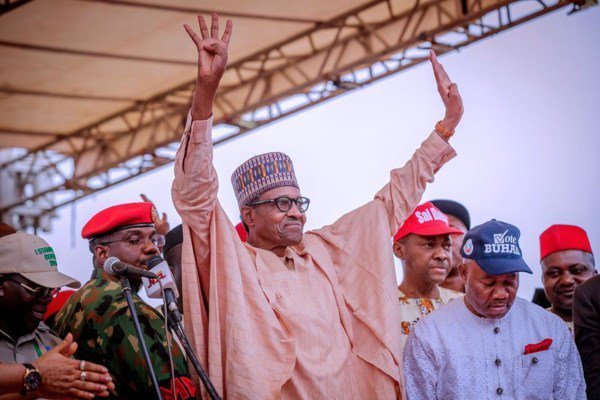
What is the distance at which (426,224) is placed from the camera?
18.0ft

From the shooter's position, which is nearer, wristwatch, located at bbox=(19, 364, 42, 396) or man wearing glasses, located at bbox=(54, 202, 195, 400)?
wristwatch, located at bbox=(19, 364, 42, 396)

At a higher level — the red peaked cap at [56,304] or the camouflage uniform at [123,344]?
the red peaked cap at [56,304]

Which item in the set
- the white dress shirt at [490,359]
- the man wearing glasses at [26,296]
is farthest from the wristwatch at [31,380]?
the white dress shirt at [490,359]

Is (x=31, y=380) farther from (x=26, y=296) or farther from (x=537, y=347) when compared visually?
(x=537, y=347)

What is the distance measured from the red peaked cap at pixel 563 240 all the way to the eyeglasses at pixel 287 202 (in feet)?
6.71

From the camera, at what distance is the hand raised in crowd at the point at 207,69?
13.1 ft

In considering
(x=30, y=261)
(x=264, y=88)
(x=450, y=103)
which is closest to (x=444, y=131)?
(x=450, y=103)

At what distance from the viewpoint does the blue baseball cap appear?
4316mm

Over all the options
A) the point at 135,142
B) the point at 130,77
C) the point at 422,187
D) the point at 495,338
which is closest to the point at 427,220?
the point at 422,187

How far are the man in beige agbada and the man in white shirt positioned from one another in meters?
0.17

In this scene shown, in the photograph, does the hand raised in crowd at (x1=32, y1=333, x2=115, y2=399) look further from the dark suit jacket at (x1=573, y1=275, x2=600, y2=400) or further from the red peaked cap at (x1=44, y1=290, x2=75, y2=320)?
the dark suit jacket at (x1=573, y1=275, x2=600, y2=400)

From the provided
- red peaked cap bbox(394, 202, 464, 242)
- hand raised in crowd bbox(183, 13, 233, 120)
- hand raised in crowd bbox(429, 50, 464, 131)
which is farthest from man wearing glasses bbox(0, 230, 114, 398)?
red peaked cap bbox(394, 202, 464, 242)

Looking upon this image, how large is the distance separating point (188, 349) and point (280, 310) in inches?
27.4

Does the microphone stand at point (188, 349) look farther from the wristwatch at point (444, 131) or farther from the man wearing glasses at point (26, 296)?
the wristwatch at point (444, 131)
